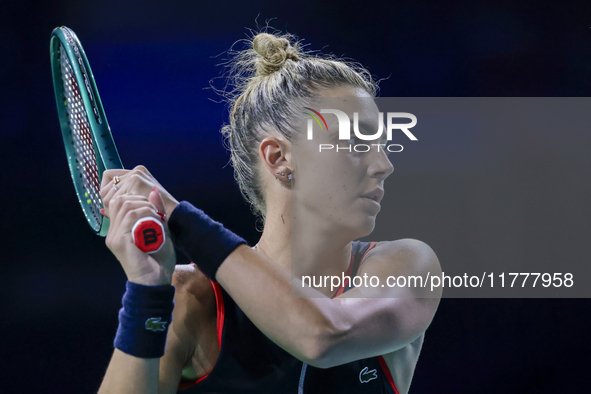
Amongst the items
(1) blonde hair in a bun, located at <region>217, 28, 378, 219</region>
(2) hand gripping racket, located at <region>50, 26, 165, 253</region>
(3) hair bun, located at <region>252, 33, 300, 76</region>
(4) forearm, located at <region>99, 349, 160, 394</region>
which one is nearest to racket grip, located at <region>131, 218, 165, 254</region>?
(2) hand gripping racket, located at <region>50, 26, 165, 253</region>

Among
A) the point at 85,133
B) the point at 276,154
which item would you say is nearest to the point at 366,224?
the point at 276,154

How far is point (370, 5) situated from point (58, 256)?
192cm

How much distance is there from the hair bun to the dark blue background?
3.04 feet

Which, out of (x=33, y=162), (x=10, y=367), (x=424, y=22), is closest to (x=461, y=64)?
(x=424, y=22)

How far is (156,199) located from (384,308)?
55 centimetres

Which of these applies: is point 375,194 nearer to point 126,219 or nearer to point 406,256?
point 406,256

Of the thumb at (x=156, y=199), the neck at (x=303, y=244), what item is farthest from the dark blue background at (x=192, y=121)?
the thumb at (x=156, y=199)

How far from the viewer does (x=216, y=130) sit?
2.48 meters

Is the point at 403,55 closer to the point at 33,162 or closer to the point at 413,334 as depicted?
the point at 413,334

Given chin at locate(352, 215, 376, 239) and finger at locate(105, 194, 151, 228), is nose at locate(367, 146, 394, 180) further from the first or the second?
finger at locate(105, 194, 151, 228)

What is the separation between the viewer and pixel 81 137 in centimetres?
147

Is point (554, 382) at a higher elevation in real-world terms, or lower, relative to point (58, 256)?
lower

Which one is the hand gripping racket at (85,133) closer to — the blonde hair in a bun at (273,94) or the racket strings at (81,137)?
the racket strings at (81,137)

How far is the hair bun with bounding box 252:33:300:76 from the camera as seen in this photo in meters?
1.52
